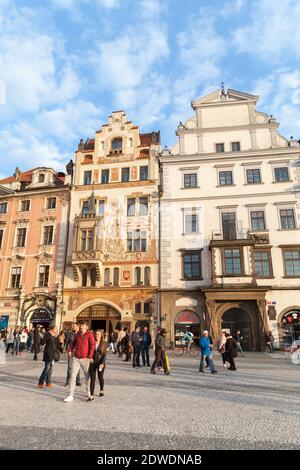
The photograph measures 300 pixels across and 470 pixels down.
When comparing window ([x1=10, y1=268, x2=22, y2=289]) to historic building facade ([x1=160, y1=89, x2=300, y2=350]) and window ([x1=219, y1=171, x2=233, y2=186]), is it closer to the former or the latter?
historic building facade ([x1=160, y1=89, x2=300, y2=350])

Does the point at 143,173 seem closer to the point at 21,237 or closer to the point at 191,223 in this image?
the point at 191,223

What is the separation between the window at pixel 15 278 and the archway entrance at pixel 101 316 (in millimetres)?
6951

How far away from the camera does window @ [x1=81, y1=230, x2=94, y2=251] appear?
28.4 m

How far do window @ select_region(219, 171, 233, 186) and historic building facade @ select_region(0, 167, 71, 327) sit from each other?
1443cm

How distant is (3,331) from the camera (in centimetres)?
2784

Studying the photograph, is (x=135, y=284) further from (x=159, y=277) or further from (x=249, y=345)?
(x=249, y=345)

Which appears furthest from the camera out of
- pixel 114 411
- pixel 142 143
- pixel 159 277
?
pixel 142 143

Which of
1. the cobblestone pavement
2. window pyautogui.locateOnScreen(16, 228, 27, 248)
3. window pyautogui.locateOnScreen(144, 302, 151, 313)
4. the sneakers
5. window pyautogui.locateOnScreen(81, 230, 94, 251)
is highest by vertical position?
window pyautogui.locateOnScreen(16, 228, 27, 248)

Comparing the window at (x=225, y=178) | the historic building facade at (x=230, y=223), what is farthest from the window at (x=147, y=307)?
the window at (x=225, y=178)

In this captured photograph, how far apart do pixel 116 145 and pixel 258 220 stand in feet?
51.4

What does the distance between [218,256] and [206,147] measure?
1076 centimetres

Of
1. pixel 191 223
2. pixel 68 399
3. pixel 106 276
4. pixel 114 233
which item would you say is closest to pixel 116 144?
pixel 114 233

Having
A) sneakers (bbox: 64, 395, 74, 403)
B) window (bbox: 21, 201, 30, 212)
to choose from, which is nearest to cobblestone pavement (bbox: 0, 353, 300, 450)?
sneakers (bbox: 64, 395, 74, 403)
